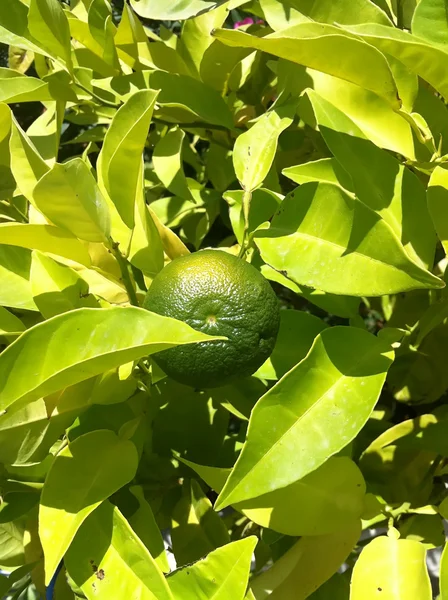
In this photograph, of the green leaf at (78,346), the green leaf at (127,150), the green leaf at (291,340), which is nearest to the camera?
the green leaf at (78,346)

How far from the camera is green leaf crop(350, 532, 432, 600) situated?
0.49 meters

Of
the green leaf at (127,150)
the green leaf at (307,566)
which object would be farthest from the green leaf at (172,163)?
the green leaf at (307,566)

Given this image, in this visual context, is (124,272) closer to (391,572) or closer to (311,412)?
(311,412)

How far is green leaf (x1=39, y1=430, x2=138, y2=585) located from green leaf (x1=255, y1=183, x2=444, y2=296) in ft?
0.80

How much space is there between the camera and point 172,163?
0.79 m

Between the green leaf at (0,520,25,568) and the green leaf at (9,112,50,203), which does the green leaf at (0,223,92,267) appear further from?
the green leaf at (0,520,25,568)

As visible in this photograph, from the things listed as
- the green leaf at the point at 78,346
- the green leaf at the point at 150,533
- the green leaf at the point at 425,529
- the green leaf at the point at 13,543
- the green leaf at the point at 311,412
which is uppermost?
the green leaf at the point at 78,346

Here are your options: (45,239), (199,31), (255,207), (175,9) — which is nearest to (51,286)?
(45,239)

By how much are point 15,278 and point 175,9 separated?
0.36 metres

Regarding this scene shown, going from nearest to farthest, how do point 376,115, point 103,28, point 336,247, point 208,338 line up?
1. point 208,338
2. point 336,247
3. point 376,115
4. point 103,28

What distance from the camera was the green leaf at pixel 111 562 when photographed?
48cm

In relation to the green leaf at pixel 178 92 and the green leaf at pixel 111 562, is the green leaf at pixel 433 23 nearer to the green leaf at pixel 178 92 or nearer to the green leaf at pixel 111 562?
the green leaf at pixel 178 92

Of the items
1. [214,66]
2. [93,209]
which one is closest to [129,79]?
[214,66]

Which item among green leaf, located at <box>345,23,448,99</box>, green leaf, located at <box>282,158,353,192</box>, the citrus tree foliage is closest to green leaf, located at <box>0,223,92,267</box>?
the citrus tree foliage
